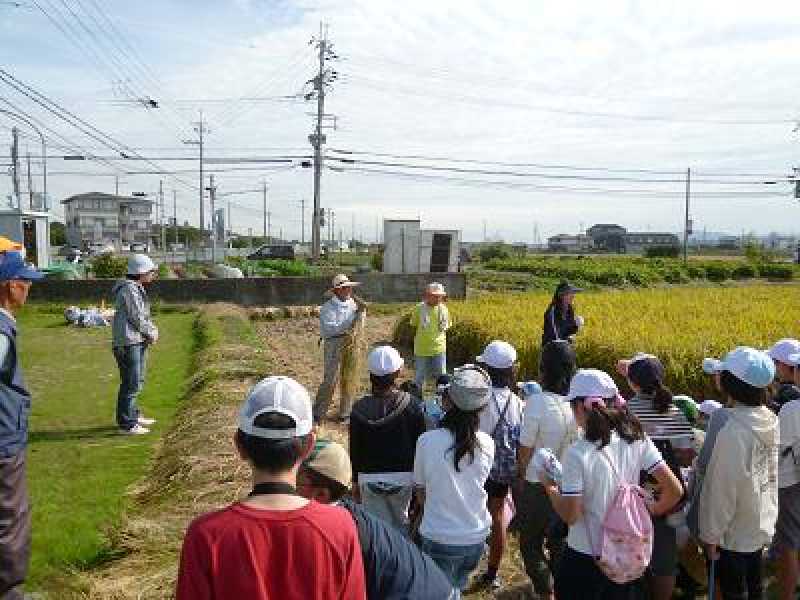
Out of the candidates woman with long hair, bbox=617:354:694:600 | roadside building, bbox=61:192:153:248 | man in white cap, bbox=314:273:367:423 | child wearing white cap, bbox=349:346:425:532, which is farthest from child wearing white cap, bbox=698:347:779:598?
roadside building, bbox=61:192:153:248

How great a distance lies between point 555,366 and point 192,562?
2.65m

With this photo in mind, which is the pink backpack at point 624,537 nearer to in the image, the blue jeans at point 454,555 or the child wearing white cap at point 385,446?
the blue jeans at point 454,555

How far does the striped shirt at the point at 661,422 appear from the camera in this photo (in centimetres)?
382

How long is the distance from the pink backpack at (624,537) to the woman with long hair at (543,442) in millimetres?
767

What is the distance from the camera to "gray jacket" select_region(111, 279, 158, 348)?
716 cm

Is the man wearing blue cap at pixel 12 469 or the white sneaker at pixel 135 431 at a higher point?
the man wearing blue cap at pixel 12 469

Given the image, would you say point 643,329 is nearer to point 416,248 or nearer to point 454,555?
point 454,555

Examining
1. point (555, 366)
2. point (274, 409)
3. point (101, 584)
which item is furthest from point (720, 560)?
point (101, 584)

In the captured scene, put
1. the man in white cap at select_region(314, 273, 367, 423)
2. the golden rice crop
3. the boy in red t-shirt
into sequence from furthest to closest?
1. the golden rice crop
2. the man in white cap at select_region(314, 273, 367, 423)
3. the boy in red t-shirt

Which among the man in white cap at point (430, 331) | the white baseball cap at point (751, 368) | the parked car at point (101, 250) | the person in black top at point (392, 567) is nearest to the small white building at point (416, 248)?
the parked car at point (101, 250)

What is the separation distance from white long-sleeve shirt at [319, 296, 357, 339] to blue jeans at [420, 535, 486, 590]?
4853mm

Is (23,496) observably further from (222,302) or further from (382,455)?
(222,302)

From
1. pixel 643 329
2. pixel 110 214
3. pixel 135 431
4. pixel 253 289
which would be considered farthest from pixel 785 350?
pixel 110 214

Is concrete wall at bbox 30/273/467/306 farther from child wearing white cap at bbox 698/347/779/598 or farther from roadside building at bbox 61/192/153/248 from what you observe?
roadside building at bbox 61/192/153/248
